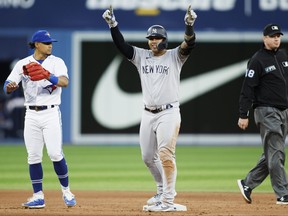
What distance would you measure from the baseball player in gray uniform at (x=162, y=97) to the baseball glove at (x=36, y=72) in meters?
0.87

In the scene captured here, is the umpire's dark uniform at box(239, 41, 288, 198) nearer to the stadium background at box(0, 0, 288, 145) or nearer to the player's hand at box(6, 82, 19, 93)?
the player's hand at box(6, 82, 19, 93)

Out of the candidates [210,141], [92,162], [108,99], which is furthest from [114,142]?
[92,162]

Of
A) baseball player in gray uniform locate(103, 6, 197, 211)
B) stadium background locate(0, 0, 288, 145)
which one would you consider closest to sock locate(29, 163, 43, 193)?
baseball player in gray uniform locate(103, 6, 197, 211)

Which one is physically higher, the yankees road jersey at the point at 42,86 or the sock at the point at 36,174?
the yankees road jersey at the point at 42,86

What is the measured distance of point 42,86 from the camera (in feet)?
30.9

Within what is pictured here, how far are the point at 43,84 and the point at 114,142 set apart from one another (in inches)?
472

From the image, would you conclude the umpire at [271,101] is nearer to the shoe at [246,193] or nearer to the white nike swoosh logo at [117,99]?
the shoe at [246,193]

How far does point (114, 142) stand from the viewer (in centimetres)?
2134

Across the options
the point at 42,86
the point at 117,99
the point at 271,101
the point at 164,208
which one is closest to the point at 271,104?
the point at 271,101

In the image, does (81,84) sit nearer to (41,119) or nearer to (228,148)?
(228,148)

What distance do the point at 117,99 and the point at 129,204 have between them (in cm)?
1168

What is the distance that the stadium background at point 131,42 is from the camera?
21297 millimetres

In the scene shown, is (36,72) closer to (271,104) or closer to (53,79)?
(53,79)

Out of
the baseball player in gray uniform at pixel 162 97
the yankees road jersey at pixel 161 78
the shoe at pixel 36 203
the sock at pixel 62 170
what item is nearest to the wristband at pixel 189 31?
the baseball player in gray uniform at pixel 162 97
